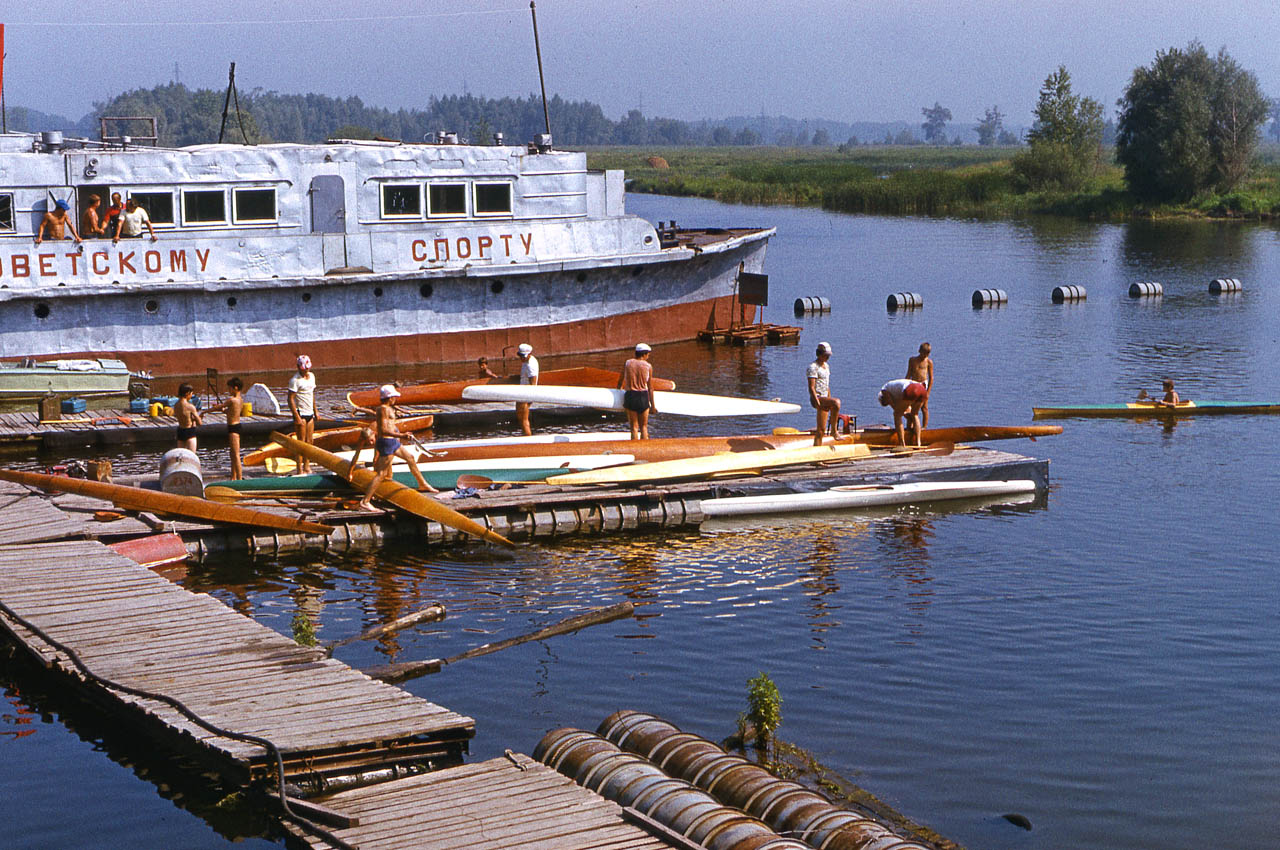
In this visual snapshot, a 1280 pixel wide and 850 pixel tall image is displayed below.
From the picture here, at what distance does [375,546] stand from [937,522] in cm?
924

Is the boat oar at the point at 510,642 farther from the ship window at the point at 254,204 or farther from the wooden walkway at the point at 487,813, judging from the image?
the ship window at the point at 254,204

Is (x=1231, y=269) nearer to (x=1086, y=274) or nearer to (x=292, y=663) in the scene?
→ (x=1086, y=274)

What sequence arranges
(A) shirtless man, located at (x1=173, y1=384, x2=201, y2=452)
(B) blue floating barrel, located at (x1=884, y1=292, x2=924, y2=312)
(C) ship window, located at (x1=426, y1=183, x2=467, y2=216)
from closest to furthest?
(A) shirtless man, located at (x1=173, y1=384, x2=201, y2=452) → (C) ship window, located at (x1=426, y1=183, x2=467, y2=216) → (B) blue floating barrel, located at (x1=884, y1=292, x2=924, y2=312)

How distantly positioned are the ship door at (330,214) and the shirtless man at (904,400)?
15284 mm

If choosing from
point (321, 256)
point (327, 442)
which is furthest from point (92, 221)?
point (327, 442)

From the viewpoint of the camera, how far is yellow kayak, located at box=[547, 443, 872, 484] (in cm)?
2422

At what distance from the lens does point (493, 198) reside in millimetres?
37625

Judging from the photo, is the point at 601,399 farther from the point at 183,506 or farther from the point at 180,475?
the point at 183,506

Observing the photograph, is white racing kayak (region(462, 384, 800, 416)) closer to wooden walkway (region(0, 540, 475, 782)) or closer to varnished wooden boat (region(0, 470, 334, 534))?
varnished wooden boat (region(0, 470, 334, 534))

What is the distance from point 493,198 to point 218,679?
24.7 metres

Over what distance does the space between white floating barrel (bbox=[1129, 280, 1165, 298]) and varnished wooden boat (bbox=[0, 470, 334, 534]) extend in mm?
41217

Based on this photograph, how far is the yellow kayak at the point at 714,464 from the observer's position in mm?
24219

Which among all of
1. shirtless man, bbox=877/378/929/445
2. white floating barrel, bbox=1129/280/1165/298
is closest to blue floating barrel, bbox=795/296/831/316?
white floating barrel, bbox=1129/280/1165/298

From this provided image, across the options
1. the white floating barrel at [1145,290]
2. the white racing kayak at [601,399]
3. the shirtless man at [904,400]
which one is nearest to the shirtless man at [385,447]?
the white racing kayak at [601,399]
